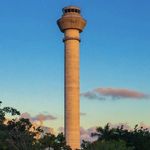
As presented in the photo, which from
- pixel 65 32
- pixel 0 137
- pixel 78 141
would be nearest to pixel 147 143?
pixel 78 141

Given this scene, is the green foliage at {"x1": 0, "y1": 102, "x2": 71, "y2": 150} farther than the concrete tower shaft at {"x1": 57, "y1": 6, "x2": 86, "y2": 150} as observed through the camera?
No

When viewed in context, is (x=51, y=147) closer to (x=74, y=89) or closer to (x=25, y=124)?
(x=25, y=124)

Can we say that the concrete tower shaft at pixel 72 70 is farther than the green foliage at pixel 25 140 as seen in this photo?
Yes

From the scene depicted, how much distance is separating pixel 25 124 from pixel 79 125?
1114 inches

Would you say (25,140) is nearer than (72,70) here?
Yes

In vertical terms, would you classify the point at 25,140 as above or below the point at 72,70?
below

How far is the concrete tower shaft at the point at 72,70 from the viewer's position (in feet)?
369

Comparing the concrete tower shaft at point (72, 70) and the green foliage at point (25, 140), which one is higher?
the concrete tower shaft at point (72, 70)

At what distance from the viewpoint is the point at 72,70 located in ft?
380

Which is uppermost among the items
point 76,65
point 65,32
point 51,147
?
point 65,32

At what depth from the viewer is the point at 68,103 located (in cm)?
11400

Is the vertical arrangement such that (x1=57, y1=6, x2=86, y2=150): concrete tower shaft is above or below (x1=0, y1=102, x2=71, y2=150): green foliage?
above

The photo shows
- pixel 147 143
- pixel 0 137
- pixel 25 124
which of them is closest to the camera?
pixel 0 137

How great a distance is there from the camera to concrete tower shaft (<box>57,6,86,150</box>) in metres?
113
